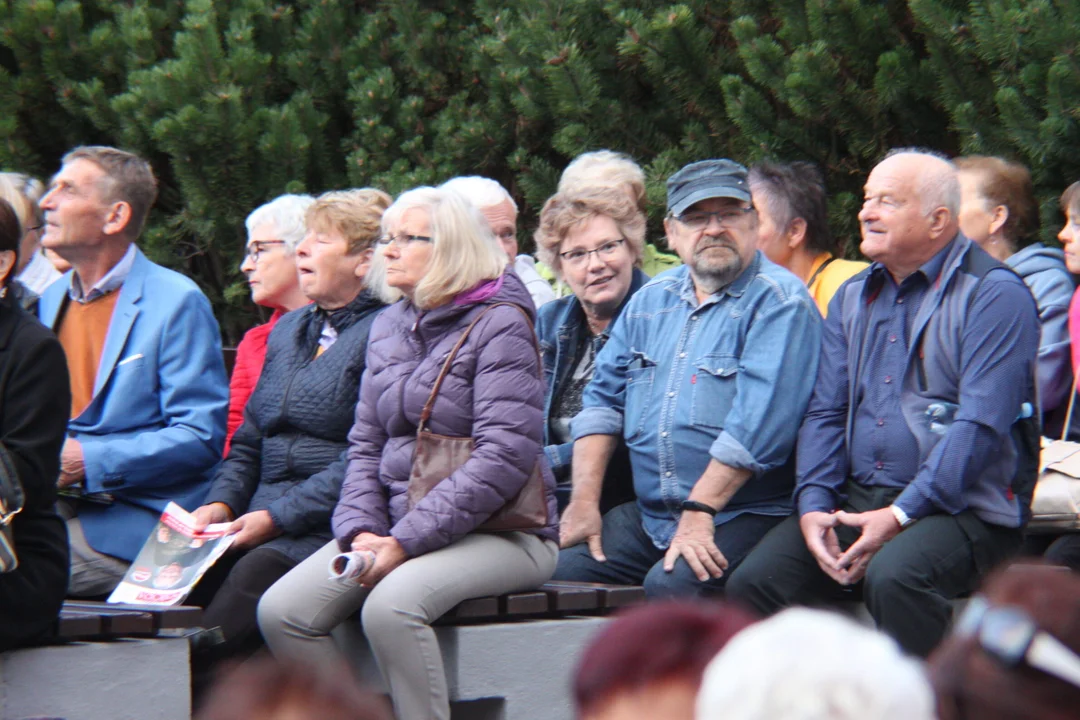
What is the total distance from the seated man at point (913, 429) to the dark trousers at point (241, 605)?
1.56 meters

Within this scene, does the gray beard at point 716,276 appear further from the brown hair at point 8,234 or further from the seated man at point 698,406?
the brown hair at point 8,234

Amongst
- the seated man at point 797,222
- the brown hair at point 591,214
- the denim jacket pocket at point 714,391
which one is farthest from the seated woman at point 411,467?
the seated man at point 797,222

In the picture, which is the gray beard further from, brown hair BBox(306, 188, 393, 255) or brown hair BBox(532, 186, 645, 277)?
brown hair BBox(306, 188, 393, 255)

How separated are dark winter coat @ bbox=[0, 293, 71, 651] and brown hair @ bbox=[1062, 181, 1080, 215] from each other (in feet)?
11.5

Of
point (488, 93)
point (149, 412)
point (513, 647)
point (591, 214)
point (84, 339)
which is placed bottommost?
point (513, 647)

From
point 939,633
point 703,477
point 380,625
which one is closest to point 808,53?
point 703,477

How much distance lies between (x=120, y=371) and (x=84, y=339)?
0.84 feet

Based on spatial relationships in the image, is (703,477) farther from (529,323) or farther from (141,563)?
(141,563)

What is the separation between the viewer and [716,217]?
4.75 metres

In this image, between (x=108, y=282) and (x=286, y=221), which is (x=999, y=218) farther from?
(x=108, y=282)

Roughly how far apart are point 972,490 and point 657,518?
42.1 inches

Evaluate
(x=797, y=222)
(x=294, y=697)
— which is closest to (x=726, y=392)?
(x=797, y=222)

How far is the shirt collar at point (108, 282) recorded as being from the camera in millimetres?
5023

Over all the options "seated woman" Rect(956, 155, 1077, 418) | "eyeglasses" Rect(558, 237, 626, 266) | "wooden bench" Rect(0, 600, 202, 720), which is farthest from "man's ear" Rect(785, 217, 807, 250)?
"wooden bench" Rect(0, 600, 202, 720)
